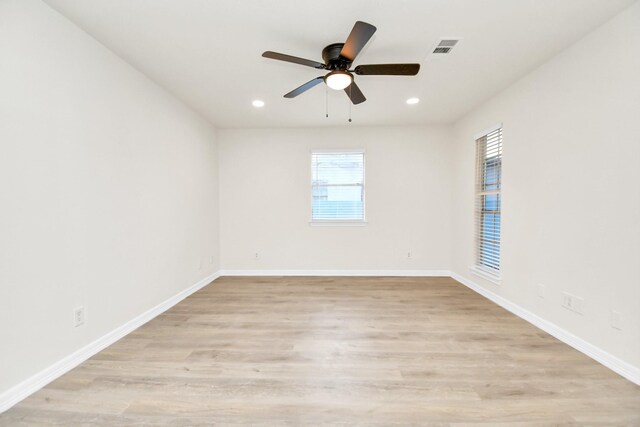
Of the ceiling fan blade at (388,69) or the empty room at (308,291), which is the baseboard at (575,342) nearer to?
the empty room at (308,291)

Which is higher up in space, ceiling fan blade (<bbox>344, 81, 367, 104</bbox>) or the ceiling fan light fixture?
ceiling fan blade (<bbox>344, 81, 367, 104</bbox>)

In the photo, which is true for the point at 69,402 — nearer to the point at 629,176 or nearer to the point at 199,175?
the point at 199,175

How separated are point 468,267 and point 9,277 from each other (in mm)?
4807

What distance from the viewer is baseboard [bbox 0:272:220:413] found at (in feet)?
5.18

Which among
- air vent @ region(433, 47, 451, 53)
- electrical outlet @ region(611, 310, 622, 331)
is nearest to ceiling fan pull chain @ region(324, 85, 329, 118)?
air vent @ region(433, 47, 451, 53)

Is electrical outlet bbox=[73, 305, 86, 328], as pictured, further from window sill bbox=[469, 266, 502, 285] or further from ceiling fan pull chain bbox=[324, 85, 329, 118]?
window sill bbox=[469, 266, 502, 285]

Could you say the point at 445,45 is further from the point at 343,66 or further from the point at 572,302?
the point at 572,302

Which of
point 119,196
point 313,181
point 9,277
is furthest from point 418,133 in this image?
point 9,277

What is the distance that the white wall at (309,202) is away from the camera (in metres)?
4.56

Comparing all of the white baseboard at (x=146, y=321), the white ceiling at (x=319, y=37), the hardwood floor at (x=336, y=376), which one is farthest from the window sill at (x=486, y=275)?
the white ceiling at (x=319, y=37)

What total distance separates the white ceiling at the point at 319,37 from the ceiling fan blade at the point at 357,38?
0.79 feet

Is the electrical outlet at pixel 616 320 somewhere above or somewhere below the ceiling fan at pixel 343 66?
below

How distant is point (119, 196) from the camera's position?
2.43 meters

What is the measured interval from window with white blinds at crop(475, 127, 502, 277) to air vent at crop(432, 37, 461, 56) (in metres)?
1.48
